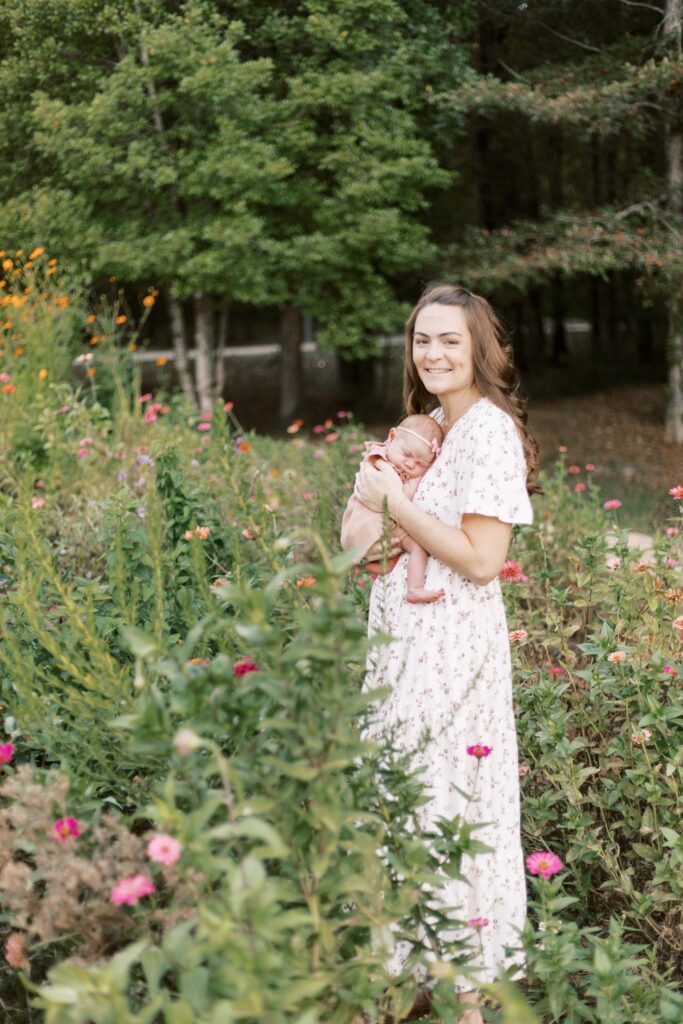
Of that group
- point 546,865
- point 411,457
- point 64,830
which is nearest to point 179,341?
point 411,457

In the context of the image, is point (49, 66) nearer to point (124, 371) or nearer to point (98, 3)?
point (98, 3)

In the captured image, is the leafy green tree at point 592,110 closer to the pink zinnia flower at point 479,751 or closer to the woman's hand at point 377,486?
the woman's hand at point 377,486

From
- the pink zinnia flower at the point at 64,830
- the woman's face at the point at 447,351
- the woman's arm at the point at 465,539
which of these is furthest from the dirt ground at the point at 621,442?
the pink zinnia flower at the point at 64,830

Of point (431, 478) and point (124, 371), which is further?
point (124, 371)

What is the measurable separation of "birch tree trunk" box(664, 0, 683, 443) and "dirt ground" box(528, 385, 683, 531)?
27 cm

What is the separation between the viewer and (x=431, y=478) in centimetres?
240

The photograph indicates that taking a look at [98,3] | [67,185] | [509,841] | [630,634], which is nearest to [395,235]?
[67,185]

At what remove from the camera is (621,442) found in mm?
11367

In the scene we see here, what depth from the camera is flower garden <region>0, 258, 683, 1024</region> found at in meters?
1.38

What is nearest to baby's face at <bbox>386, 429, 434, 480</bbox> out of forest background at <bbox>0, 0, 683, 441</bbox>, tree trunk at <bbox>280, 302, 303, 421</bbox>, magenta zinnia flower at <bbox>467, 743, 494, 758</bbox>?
magenta zinnia flower at <bbox>467, 743, 494, 758</bbox>

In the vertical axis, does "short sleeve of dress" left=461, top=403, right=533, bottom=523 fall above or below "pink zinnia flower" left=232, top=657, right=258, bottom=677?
above

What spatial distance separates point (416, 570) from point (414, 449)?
1.08 feet

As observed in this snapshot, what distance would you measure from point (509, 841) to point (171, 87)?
277 inches

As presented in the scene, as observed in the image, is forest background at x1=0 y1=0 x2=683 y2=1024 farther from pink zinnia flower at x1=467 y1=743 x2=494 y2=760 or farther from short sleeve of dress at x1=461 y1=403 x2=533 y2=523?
short sleeve of dress at x1=461 y1=403 x2=533 y2=523
